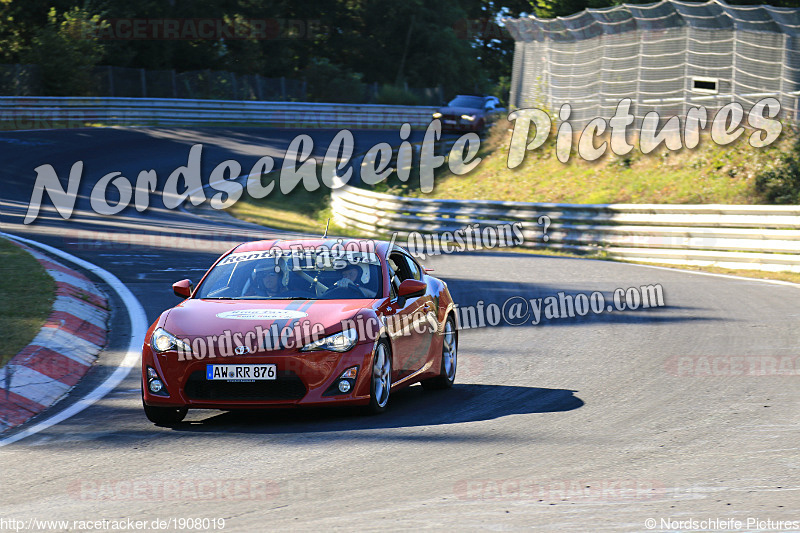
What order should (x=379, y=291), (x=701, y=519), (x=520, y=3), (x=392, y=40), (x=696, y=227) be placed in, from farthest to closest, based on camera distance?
1. (x=520, y=3)
2. (x=392, y=40)
3. (x=696, y=227)
4. (x=379, y=291)
5. (x=701, y=519)

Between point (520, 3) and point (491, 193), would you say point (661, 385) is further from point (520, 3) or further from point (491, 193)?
point (520, 3)

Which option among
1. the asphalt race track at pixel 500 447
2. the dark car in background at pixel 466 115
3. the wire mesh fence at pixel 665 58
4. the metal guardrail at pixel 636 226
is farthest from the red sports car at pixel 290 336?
the dark car in background at pixel 466 115

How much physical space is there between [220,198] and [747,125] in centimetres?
1406

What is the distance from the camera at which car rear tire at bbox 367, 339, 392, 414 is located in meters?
7.82

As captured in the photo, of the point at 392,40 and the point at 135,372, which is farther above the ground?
the point at 392,40

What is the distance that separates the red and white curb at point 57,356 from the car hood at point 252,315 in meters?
1.42

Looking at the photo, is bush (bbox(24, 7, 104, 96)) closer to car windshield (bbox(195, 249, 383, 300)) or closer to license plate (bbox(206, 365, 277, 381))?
car windshield (bbox(195, 249, 383, 300))

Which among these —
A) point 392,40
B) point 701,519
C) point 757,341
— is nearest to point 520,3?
point 392,40

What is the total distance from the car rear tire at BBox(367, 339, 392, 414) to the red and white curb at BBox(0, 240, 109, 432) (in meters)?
Result: 2.57

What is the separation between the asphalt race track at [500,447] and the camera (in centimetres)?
545

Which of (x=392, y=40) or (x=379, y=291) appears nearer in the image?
(x=379, y=291)

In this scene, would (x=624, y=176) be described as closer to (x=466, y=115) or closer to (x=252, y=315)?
(x=466, y=115)

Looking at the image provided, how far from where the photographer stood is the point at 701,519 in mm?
5219

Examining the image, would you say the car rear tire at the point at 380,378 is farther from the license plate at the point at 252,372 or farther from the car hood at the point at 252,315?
the license plate at the point at 252,372
